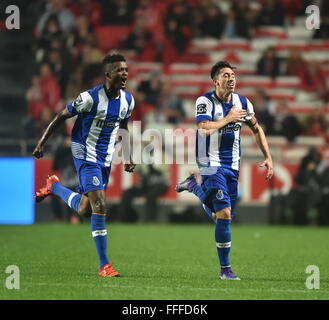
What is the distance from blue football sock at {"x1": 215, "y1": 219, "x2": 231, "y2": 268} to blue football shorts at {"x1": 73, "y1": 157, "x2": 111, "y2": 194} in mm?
1207

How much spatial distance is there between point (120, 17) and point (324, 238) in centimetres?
970

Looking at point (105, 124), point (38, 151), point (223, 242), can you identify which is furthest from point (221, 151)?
point (38, 151)

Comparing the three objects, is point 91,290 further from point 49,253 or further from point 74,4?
point 74,4

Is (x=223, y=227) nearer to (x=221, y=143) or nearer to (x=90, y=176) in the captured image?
(x=221, y=143)

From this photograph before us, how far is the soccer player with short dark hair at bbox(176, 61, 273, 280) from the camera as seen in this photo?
27.9ft

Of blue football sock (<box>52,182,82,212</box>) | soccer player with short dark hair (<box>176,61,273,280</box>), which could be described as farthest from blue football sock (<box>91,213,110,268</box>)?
soccer player with short dark hair (<box>176,61,273,280</box>)

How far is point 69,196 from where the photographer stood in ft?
31.4

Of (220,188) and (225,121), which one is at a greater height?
(225,121)

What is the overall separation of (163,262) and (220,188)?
1828 millimetres

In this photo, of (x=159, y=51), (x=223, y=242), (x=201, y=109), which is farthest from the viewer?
(x=159, y=51)

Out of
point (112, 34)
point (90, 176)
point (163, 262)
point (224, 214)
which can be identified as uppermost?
point (112, 34)

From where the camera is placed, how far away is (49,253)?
11.0 meters

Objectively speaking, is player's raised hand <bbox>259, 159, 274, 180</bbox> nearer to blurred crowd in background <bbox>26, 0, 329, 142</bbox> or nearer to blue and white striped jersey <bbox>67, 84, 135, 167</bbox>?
blue and white striped jersey <bbox>67, 84, 135, 167</bbox>

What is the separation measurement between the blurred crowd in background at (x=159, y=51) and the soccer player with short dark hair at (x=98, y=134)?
8.41 metres
